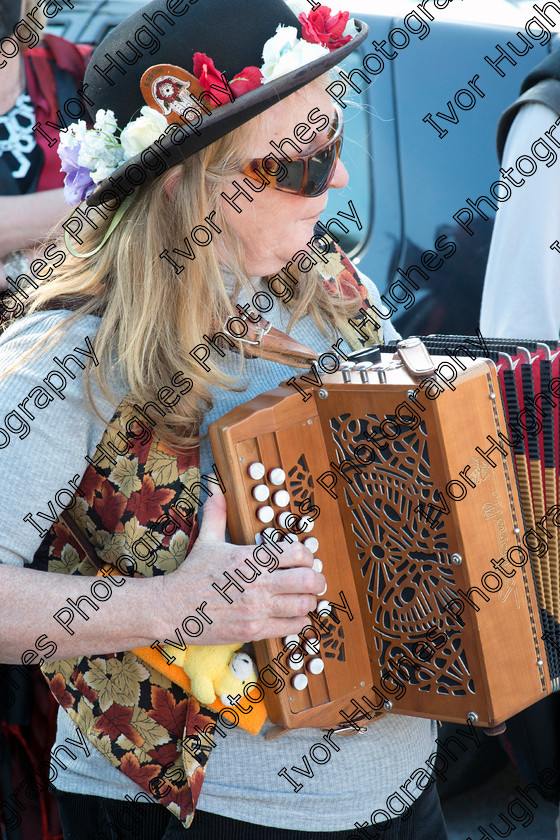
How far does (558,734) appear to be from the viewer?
2.63m

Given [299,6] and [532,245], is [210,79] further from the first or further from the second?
[532,245]

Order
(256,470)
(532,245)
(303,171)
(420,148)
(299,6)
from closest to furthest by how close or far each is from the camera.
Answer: (256,470) → (303,171) → (299,6) → (532,245) → (420,148)

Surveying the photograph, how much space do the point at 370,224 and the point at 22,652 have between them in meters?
1.65

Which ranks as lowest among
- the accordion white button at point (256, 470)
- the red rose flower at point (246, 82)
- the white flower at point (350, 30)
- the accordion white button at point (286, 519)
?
the accordion white button at point (286, 519)

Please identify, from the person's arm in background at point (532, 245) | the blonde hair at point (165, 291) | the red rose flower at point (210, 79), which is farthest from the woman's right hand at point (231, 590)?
the person's arm in background at point (532, 245)

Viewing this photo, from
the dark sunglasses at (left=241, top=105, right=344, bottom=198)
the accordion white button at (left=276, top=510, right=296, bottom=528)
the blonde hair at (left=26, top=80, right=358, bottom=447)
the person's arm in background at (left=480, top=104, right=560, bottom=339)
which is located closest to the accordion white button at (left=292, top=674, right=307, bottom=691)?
the accordion white button at (left=276, top=510, right=296, bottom=528)

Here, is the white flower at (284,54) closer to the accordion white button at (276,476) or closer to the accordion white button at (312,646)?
the accordion white button at (276,476)

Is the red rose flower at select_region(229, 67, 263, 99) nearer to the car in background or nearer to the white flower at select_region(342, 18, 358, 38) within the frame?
the white flower at select_region(342, 18, 358, 38)

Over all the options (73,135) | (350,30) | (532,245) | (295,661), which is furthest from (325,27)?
(295,661)

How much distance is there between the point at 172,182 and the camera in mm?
1534

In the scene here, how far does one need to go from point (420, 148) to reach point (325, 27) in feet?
3.75

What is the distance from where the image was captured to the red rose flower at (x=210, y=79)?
1.40m

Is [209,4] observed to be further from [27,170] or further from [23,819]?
[23,819]

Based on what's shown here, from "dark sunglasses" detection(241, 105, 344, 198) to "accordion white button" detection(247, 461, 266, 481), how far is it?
470 millimetres
